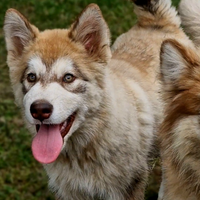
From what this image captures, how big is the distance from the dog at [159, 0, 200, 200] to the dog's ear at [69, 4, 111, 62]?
57 centimetres

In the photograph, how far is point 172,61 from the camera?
3895 mm

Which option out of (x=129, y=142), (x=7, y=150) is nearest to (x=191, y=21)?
(x=129, y=142)

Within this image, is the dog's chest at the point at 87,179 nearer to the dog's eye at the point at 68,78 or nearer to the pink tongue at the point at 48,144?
the pink tongue at the point at 48,144

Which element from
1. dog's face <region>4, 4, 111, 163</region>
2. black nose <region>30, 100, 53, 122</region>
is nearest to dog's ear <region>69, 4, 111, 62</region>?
dog's face <region>4, 4, 111, 163</region>

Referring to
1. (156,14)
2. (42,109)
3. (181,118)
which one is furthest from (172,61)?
(156,14)

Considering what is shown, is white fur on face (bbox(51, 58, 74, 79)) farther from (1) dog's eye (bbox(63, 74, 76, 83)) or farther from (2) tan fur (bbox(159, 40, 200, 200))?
(2) tan fur (bbox(159, 40, 200, 200))

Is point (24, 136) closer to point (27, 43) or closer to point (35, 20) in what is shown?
point (27, 43)

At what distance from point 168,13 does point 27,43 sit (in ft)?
6.57

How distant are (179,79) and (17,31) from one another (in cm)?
144

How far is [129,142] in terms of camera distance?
445cm

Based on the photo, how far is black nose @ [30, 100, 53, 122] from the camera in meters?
3.76

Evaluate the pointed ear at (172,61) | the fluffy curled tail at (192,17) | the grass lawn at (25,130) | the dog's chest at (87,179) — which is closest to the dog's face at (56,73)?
the dog's chest at (87,179)

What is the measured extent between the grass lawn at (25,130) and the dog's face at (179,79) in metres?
1.89

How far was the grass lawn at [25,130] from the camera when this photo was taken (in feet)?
18.6
